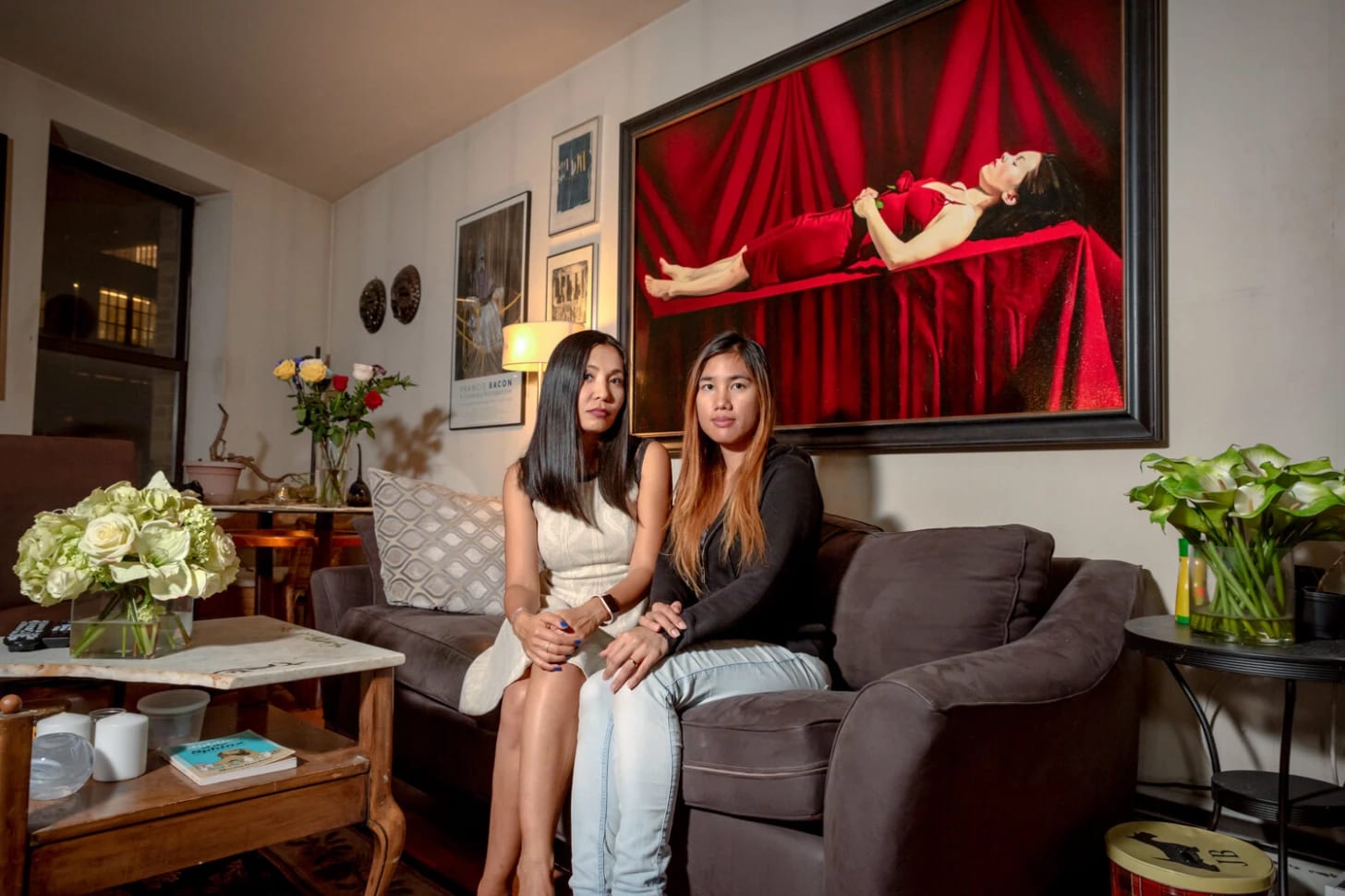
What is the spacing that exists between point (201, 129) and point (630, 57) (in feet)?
7.77

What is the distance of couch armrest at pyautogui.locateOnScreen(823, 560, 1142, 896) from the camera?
1177 mm

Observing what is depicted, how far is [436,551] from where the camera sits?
247cm

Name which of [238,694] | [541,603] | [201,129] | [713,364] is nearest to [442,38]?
[201,129]

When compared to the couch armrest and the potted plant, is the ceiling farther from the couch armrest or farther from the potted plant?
the couch armrest

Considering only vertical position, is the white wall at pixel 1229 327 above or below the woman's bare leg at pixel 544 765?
above

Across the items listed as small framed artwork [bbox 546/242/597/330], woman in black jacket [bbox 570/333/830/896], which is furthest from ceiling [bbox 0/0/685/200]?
woman in black jacket [bbox 570/333/830/896]

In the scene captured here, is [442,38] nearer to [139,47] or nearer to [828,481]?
[139,47]

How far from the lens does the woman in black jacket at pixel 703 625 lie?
140cm

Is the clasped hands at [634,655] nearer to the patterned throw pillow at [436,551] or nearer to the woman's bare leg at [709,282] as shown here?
the patterned throw pillow at [436,551]

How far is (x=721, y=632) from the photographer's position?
1.64 meters

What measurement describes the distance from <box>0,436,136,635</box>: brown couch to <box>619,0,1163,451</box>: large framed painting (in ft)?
6.16

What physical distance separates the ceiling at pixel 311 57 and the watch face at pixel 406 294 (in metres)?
0.65

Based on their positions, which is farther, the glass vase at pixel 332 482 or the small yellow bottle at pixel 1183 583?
the glass vase at pixel 332 482

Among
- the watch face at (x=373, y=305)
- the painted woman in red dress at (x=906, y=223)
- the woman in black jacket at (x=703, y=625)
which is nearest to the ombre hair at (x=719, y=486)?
the woman in black jacket at (x=703, y=625)
